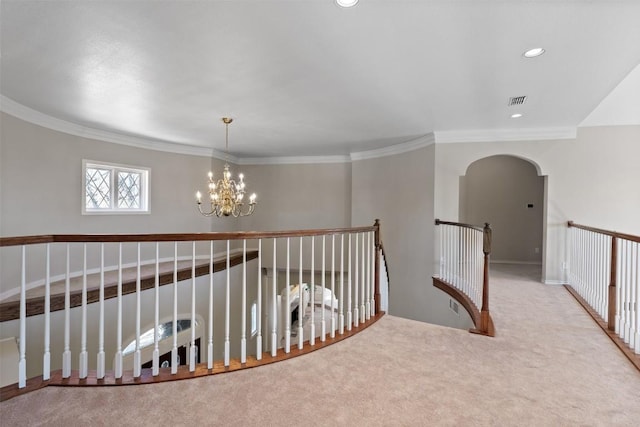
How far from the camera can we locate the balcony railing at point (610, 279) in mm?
2682

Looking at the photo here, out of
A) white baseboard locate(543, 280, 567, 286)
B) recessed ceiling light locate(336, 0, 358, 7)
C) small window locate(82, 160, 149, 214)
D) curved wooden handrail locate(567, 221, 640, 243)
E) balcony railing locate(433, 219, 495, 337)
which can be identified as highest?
recessed ceiling light locate(336, 0, 358, 7)

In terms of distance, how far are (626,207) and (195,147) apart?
7502mm

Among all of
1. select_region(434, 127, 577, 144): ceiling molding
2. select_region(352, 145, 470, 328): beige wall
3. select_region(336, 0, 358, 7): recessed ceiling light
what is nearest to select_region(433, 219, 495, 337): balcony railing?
select_region(352, 145, 470, 328): beige wall

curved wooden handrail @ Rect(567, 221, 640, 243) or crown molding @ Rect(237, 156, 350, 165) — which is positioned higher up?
crown molding @ Rect(237, 156, 350, 165)

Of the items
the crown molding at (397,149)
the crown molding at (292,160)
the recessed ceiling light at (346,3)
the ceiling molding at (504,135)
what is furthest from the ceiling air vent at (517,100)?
the crown molding at (292,160)

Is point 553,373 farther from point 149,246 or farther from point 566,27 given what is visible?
point 149,246

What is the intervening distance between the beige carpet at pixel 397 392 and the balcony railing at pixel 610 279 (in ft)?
0.68

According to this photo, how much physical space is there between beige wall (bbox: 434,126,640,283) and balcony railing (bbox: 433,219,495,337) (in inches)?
60.0

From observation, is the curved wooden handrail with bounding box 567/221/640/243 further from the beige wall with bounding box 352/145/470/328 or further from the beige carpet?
the beige wall with bounding box 352/145/470/328

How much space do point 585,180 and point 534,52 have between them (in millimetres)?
3345

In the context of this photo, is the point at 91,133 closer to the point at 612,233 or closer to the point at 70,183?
the point at 70,183

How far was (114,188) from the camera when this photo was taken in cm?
552

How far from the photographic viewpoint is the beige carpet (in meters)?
1.82

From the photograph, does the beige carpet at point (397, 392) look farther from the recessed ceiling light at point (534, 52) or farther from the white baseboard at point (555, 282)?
the recessed ceiling light at point (534, 52)
